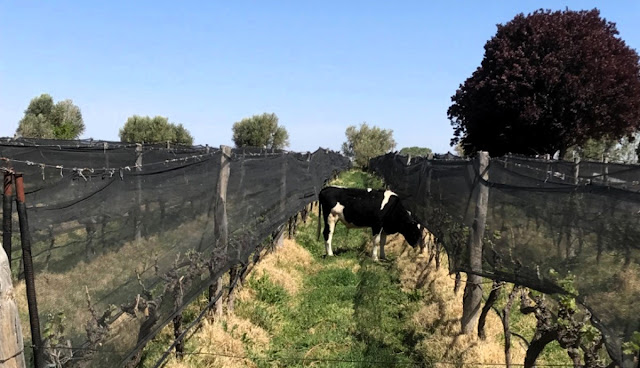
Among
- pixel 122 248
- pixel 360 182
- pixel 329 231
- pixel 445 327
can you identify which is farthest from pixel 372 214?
pixel 360 182

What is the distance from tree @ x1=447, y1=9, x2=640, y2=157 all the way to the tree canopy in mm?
40834

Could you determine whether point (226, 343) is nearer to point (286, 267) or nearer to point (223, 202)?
point (223, 202)

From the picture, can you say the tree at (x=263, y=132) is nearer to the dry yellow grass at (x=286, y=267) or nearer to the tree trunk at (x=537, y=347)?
the dry yellow grass at (x=286, y=267)

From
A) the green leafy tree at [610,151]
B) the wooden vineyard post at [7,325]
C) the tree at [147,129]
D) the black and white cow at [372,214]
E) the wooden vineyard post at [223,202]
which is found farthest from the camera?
the tree at [147,129]

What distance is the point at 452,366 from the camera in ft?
17.2

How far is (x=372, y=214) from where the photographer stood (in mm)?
10914

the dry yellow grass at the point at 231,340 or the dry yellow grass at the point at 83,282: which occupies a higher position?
the dry yellow grass at the point at 83,282

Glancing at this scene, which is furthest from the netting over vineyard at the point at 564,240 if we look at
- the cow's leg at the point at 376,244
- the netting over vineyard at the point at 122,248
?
the cow's leg at the point at 376,244

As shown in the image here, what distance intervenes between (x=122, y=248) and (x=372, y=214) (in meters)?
7.97

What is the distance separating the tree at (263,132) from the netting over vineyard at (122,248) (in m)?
71.7

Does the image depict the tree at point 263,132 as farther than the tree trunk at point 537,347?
Yes

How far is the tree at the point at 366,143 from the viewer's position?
2122 inches

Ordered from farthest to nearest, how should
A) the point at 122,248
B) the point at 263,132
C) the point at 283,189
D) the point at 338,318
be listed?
the point at 263,132
the point at 283,189
the point at 338,318
the point at 122,248

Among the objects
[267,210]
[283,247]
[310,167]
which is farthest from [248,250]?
[310,167]
